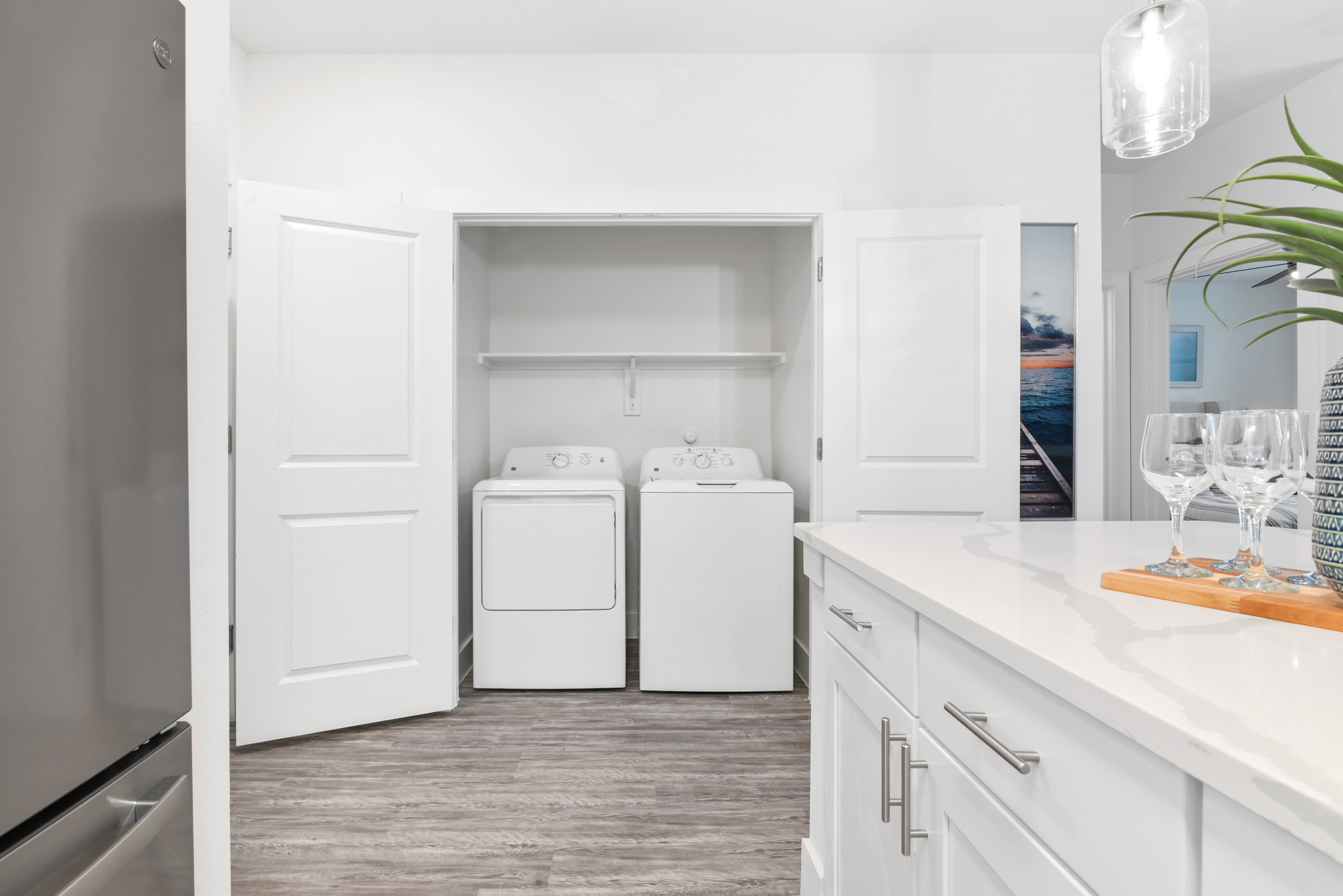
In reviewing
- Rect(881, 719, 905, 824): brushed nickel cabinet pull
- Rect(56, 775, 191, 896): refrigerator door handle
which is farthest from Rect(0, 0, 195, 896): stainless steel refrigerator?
Rect(881, 719, 905, 824): brushed nickel cabinet pull

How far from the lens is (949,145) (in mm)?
2594

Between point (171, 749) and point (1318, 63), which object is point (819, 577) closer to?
point (171, 749)

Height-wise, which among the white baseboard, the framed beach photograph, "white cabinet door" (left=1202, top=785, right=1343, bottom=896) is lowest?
the white baseboard

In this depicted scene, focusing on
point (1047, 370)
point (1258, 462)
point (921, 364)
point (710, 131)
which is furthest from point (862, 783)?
point (710, 131)

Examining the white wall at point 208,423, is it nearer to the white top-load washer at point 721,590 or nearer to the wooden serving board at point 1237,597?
the wooden serving board at point 1237,597

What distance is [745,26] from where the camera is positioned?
242 centimetres

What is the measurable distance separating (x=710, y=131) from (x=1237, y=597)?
241 cm

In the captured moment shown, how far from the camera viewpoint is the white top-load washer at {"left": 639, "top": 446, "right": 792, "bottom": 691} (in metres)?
2.65

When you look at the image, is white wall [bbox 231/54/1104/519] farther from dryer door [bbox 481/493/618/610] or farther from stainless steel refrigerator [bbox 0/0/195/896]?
stainless steel refrigerator [bbox 0/0/195/896]

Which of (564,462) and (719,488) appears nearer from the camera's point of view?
(719,488)

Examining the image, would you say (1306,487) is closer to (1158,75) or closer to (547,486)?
(1158,75)

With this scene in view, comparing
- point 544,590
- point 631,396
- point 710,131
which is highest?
point 710,131

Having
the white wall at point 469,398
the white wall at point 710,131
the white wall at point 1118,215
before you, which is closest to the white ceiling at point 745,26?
the white wall at point 710,131

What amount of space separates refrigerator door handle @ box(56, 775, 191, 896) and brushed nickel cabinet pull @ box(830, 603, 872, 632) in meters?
0.94
